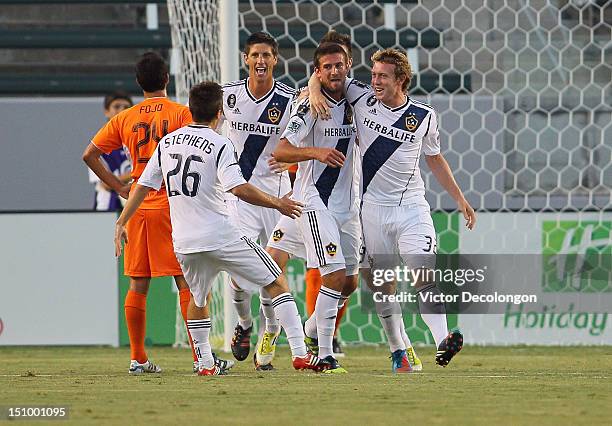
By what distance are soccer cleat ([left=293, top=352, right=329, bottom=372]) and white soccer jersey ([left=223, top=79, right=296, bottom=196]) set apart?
1.26 metres

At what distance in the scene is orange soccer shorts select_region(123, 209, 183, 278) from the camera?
283 inches

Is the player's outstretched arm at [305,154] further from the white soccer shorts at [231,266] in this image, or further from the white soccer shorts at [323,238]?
the white soccer shorts at [231,266]

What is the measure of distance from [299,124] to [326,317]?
3.65 ft

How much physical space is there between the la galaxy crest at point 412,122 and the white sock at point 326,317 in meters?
1.04

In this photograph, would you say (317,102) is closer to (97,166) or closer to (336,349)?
(97,166)

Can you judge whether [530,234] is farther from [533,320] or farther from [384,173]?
[384,173]

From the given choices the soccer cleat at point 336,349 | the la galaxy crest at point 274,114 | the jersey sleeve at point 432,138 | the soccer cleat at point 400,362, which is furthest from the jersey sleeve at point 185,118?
the soccer cleat at point 336,349

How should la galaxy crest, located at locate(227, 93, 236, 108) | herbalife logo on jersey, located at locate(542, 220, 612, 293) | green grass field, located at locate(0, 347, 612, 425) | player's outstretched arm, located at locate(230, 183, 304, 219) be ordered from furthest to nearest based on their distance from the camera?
herbalife logo on jersey, located at locate(542, 220, 612, 293) < la galaxy crest, located at locate(227, 93, 236, 108) < player's outstretched arm, located at locate(230, 183, 304, 219) < green grass field, located at locate(0, 347, 612, 425)

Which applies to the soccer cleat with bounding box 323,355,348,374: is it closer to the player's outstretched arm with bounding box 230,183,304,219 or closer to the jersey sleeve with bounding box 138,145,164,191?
the player's outstretched arm with bounding box 230,183,304,219

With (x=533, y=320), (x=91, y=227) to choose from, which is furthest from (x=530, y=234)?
(x=91, y=227)

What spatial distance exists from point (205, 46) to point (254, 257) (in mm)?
Answer: 4302

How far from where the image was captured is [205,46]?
10.5 m

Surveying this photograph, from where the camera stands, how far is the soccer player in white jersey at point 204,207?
21.0 ft

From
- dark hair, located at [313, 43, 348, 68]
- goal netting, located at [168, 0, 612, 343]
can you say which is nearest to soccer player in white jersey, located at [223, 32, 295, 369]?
dark hair, located at [313, 43, 348, 68]
